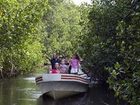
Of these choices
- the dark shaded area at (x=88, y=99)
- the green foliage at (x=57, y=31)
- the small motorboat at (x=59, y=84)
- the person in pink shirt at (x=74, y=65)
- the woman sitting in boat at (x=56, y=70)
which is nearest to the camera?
the dark shaded area at (x=88, y=99)

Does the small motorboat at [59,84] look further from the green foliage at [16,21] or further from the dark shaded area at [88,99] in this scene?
the green foliage at [16,21]

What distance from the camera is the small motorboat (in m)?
18.0

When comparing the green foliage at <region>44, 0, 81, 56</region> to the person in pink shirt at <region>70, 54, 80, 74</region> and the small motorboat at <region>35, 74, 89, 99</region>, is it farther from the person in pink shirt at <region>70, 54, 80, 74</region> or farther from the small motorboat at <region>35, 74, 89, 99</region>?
the small motorboat at <region>35, 74, 89, 99</region>

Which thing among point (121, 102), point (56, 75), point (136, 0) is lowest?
point (121, 102)

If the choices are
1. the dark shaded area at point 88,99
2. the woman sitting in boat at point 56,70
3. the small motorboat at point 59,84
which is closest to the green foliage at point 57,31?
the dark shaded area at point 88,99

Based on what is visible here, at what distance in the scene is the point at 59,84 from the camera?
60.1 feet

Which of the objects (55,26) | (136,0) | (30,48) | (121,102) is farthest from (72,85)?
(55,26)

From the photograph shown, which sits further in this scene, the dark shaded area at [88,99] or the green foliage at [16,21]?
the green foliage at [16,21]

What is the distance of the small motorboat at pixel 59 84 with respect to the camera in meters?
18.0

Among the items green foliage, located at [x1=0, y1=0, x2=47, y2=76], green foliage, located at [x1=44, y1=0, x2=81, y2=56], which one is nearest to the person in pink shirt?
green foliage, located at [x1=0, y1=0, x2=47, y2=76]

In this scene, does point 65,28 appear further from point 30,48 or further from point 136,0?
point 136,0

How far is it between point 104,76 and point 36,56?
15.0m

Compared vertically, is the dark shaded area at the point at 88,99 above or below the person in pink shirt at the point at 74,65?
below

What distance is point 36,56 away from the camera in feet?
119
